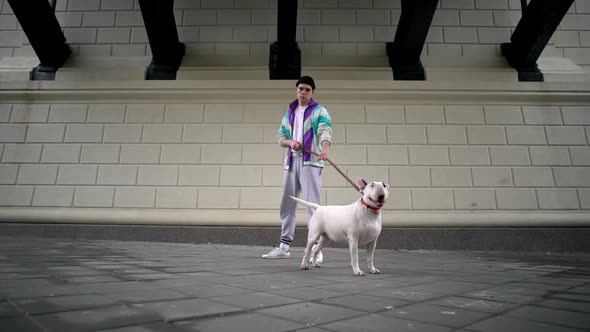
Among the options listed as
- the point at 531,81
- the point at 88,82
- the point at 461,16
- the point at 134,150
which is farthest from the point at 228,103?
the point at 531,81

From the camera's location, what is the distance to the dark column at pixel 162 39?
4.40 m

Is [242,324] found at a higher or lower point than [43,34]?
lower

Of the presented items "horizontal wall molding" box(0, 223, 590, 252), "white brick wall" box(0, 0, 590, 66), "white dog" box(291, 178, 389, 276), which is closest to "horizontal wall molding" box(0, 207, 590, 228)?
"horizontal wall molding" box(0, 223, 590, 252)

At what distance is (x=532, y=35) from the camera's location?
4594 millimetres

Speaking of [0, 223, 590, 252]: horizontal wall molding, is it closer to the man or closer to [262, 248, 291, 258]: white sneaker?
[262, 248, 291, 258]: white sneaker

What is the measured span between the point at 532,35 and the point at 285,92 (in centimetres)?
382

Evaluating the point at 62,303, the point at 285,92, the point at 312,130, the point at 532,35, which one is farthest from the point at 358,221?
the point at 532,35

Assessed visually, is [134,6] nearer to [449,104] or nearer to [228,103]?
[228,103]

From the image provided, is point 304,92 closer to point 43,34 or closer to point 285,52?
point 285,52

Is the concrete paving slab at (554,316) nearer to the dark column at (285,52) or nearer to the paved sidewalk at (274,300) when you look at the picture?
the paved sidewalk at (274,300)

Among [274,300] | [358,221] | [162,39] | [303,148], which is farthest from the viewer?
[162,39]

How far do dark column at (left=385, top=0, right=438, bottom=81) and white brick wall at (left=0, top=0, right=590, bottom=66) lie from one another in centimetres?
32

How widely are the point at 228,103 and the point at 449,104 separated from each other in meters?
3.62

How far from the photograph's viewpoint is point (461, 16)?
5.34 metres
